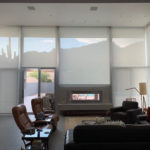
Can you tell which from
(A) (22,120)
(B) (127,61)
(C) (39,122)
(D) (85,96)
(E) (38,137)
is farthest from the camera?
(B) (127,61)

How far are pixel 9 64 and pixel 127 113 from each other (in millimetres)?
5708

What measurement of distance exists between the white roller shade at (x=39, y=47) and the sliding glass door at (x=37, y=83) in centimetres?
31

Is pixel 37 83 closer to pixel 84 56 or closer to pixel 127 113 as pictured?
pixel 84 56

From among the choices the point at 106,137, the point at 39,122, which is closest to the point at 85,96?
the point at 39,122

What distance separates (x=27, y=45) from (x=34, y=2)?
293cm

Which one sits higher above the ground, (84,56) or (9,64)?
(84,56)

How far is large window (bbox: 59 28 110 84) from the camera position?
787cm

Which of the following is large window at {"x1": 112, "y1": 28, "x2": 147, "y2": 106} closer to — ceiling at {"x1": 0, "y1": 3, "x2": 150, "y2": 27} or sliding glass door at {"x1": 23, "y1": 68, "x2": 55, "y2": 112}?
ceiling at {"x1": 0, "y1": 3, "x2": 150, "y2": 27}

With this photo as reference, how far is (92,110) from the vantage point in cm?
754

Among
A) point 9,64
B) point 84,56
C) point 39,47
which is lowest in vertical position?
point 9,64

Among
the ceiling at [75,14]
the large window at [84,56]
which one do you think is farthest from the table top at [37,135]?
the large window at [84,56]

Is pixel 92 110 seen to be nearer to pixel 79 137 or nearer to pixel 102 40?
pixel 102 40

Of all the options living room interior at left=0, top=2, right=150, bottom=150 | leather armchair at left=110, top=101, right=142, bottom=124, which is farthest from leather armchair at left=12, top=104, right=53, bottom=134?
living room interior at left=0, top=2, right=150, bottom=150

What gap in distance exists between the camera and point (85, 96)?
7.80 meters
